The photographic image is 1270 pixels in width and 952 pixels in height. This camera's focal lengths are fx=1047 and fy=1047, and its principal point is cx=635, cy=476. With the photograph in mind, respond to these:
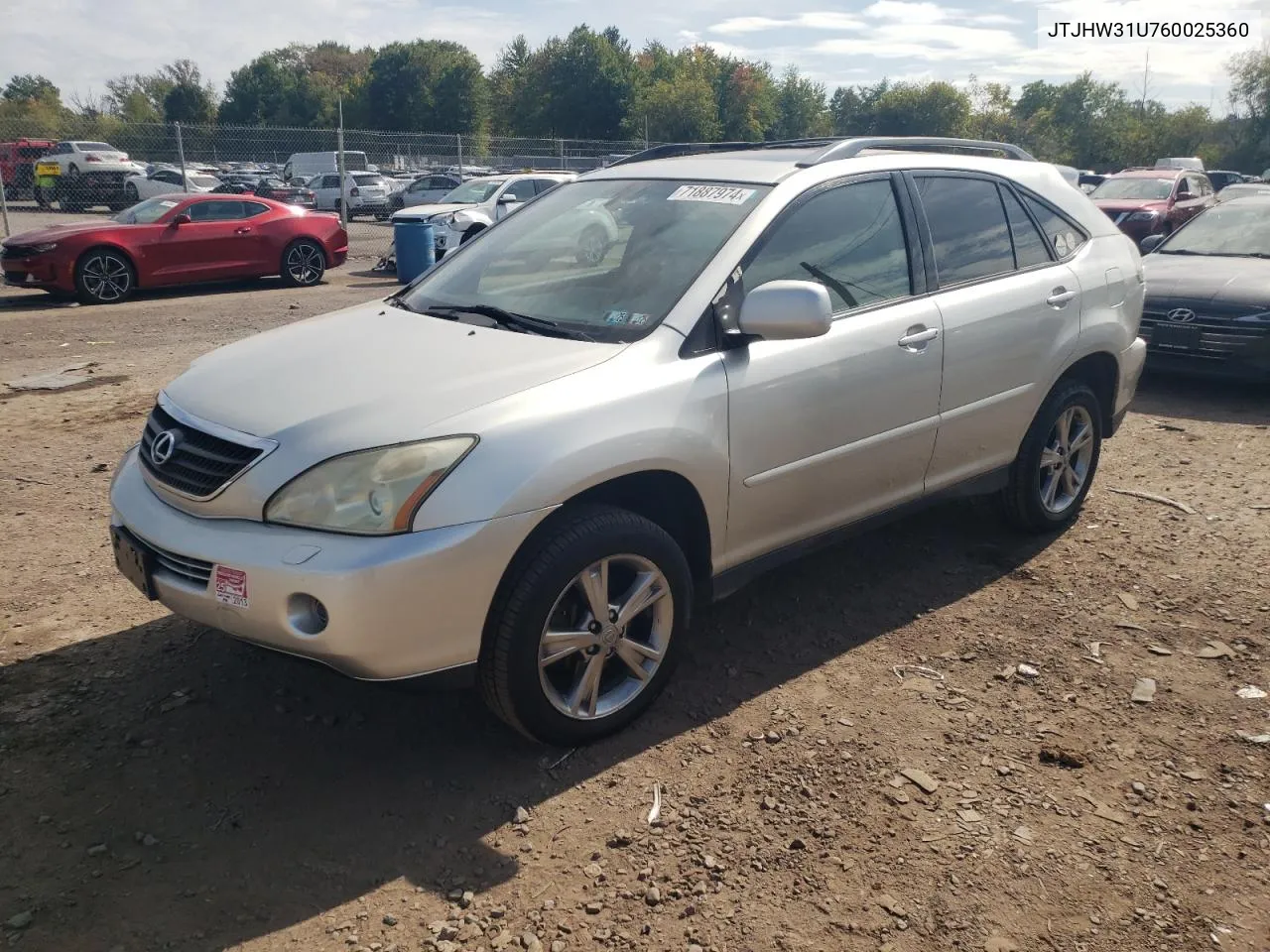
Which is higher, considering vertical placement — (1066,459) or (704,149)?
(704,149)

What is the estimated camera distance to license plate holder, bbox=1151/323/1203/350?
801 centimetres

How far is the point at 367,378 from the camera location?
10.4ft

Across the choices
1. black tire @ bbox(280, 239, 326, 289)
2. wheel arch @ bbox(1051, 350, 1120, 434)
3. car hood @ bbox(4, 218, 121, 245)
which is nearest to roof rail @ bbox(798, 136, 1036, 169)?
wheel arch @ bbox(1051, 350, 1120, 434)

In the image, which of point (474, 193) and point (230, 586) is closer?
point (230, 586)

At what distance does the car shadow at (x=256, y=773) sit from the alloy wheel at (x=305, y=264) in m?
12.1

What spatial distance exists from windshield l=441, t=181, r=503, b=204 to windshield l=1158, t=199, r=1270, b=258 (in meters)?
11.9

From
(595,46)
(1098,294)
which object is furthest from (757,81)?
(1098,294)

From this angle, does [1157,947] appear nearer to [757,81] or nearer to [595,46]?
[595,46]

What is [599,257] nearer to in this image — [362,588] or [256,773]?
[362,588]

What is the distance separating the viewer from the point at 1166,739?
3340 millimetres

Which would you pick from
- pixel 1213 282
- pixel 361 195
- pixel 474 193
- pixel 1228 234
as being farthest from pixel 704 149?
pixel 361 195

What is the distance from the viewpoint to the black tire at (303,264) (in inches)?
590

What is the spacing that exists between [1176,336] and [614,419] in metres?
6.65

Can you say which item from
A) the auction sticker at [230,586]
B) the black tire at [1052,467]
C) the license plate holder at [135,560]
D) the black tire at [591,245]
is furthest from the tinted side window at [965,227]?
the license plate holder at [135,560]
